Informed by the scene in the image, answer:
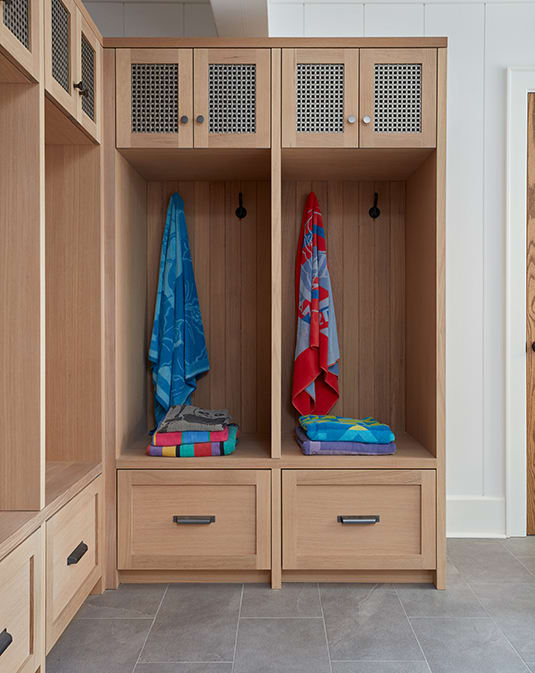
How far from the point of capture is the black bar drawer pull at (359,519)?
2.31 meters

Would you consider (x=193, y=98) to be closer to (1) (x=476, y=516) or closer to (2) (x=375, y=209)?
(2) (x=375, y=209)

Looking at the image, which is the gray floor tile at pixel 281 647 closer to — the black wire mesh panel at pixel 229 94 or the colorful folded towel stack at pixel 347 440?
the colorful folded towel stack at pixel 347 440

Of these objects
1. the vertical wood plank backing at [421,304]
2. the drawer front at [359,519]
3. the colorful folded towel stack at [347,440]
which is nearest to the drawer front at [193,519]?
the drawer front at [359,519]

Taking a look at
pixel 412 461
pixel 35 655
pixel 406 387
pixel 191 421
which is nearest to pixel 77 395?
pixel 191 421

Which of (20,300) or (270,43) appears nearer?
(20,300)

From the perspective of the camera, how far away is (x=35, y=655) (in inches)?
63.4

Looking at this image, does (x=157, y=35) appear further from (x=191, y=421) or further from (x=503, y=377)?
(x=503, y=377)

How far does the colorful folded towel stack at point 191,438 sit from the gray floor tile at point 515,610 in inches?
44.8

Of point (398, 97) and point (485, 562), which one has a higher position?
point (398, 97)

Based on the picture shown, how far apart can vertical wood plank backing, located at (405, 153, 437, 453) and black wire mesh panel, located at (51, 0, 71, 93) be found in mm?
1392

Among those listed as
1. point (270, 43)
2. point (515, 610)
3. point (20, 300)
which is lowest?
point (515, 610)

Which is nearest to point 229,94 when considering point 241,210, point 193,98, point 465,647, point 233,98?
point 233,98

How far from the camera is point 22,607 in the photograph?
1545 millimetres

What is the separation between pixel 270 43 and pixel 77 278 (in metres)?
1.18
